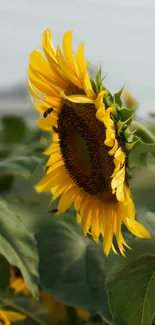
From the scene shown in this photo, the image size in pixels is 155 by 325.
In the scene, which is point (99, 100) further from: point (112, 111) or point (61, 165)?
point (61, 165)

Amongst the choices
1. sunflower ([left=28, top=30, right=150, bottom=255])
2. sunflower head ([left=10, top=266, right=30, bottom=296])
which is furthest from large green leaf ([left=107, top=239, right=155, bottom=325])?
sunflower head ([left=10, top=266, right=30, bottom=296])

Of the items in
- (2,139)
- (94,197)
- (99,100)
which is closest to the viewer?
(99,100)

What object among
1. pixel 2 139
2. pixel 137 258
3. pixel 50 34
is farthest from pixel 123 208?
pixel 2 139

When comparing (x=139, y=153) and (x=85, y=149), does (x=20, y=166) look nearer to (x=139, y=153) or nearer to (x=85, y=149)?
(x=85, y=149)

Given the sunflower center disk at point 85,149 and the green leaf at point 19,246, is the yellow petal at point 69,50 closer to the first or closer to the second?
the sunflower center disk at point 85,149

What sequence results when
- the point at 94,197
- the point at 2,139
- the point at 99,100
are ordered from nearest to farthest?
the point at 99,100 → the point at 94,197 → the point at 2,139

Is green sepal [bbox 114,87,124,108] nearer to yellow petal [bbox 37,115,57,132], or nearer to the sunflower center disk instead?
the sunflower center disk
